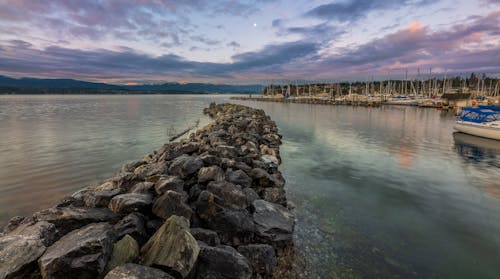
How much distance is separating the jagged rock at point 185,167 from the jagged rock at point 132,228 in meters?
3.01

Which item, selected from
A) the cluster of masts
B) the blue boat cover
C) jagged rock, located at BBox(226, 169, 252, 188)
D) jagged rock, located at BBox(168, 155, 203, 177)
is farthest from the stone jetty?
the cluster of masts

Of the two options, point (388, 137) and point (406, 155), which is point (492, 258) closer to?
point (406, 155)

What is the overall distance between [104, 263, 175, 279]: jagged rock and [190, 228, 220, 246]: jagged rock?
Answer: 4.66 feet

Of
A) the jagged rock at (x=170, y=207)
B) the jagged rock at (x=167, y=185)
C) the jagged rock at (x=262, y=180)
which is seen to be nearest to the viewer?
the jagged rock at (x=170, y=207)

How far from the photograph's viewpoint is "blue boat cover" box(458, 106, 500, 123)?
2320 centimetres

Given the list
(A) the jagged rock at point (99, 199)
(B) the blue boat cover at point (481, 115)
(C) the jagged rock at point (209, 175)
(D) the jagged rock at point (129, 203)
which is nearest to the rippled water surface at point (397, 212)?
(C) the jagged rock at point (209, 175)

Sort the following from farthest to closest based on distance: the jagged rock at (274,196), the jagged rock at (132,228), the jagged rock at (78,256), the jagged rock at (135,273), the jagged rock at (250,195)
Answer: the jagged rock at (274,196), the jagged rock at (250,195), the jagged rock at (132,228), the jagged rock at (78,256), the jagged rock at (135,273)

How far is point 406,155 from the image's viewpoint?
635 inches

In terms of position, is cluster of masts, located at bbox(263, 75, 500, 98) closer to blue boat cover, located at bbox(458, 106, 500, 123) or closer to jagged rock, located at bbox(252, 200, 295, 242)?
blue boat cover, located at bbox(458, 106, 500, 123)

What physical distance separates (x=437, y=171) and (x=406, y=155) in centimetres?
→ 340

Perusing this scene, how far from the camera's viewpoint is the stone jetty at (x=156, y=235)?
3787 millimetres

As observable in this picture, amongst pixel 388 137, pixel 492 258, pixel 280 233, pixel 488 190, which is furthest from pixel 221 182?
pixel 388 137

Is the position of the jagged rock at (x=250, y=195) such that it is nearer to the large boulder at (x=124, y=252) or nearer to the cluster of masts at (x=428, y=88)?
the large boulder at (x=124, y=252)

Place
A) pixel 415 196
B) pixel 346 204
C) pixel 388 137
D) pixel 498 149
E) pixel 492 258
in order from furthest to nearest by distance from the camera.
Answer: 1. pixel 388 137
2. pixel 498 149
3. pixel 415 196
4. pixel 346 204
5. pixel 492 258
